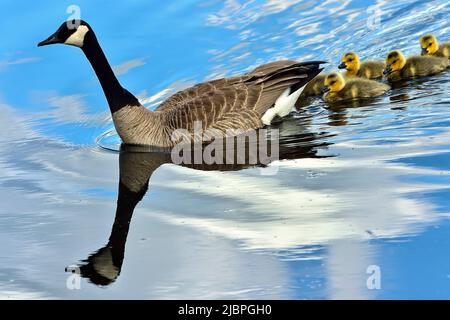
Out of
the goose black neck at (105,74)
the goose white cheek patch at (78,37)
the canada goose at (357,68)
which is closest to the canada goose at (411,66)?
the canada goose at (357,68)

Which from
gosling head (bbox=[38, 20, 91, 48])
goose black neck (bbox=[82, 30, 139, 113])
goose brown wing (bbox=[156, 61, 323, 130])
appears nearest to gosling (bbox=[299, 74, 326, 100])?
goose brown wing (bbox=[156, 61, 323, 130])

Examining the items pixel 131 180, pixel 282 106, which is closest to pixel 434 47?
pixel 282 106

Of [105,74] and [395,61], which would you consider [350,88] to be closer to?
[395,61]

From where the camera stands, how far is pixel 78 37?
9602 millimetres

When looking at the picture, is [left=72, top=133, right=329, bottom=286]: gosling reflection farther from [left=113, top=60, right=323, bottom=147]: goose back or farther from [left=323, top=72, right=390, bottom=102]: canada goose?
[left=323, top=72, right=390, bottom=102]: canada goose

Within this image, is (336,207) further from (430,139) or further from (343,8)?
(343,8)

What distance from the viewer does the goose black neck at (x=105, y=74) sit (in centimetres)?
978

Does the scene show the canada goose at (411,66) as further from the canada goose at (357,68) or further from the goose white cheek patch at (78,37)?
the goose white cheek patch at (78,37)

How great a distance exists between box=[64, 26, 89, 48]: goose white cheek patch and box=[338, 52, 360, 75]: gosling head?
3466mm

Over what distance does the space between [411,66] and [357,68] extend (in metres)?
0.73

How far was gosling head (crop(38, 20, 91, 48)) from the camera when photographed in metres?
9.34
